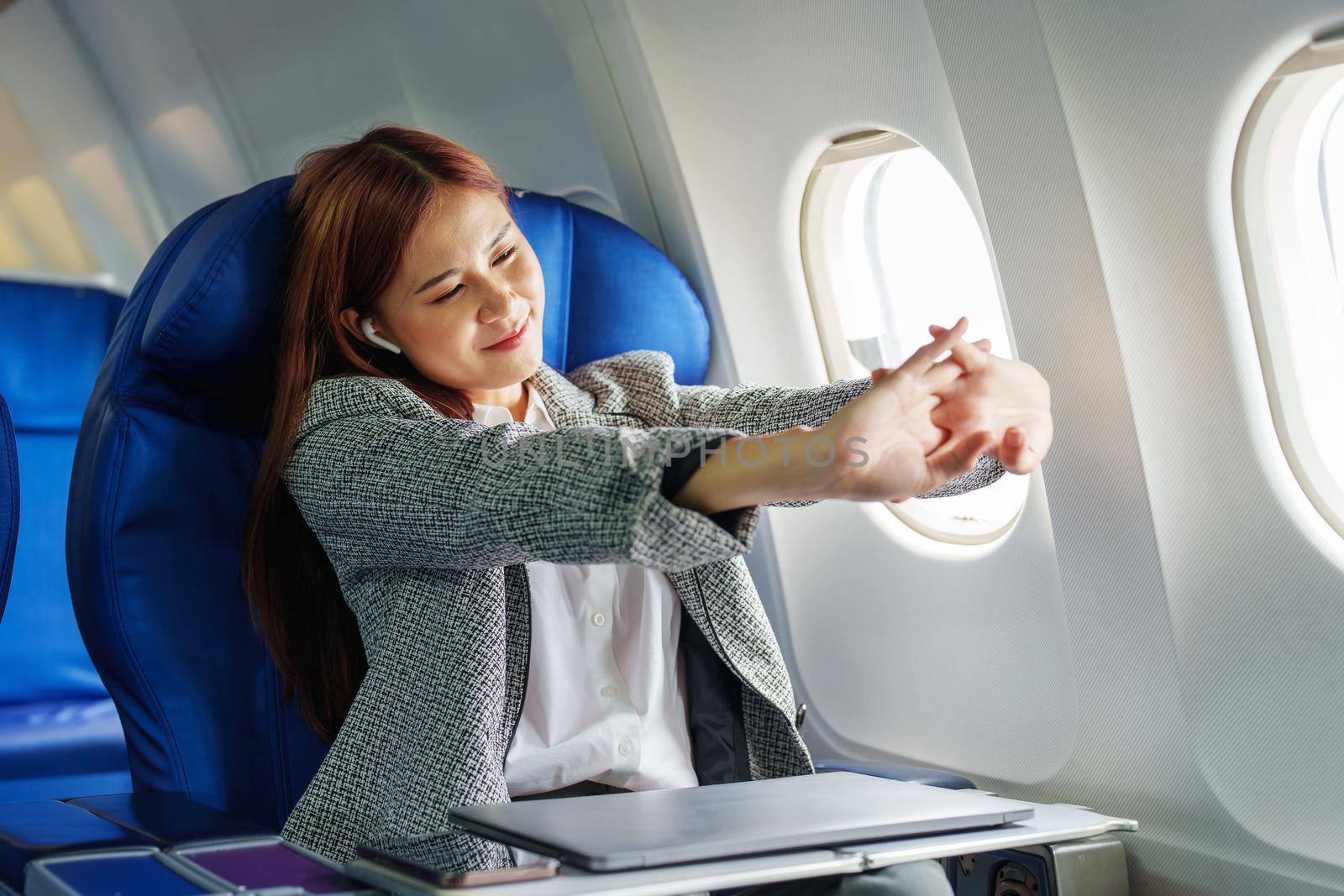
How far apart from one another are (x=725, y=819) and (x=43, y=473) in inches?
88.7

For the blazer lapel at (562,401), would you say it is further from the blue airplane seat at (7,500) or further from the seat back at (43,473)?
the seat back at (43,473)

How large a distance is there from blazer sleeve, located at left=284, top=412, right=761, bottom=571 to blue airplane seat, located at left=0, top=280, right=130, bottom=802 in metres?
1.46

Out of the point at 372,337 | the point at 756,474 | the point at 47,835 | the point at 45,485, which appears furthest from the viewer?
the point at 45,485

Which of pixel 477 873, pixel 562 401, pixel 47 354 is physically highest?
pixel 47 354

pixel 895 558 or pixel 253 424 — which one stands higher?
pixel 253 424

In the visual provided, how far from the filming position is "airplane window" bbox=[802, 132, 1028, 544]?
2137 mm

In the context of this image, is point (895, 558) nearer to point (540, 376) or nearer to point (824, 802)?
point (540, 376)

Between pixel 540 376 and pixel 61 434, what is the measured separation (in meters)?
1.68

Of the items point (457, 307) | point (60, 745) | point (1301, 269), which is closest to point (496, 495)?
point (457, 307)

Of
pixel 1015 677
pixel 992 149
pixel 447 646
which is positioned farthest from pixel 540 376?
pixel 1015 677

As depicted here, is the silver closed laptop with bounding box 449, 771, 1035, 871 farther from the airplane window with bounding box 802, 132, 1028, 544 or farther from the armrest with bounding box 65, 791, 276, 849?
the airplane window with bounding box 802, 132, 1028, 544

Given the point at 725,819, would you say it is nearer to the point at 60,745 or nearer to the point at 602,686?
the point at 602,686

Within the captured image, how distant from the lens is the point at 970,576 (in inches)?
79.1

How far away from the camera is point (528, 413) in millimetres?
1755
